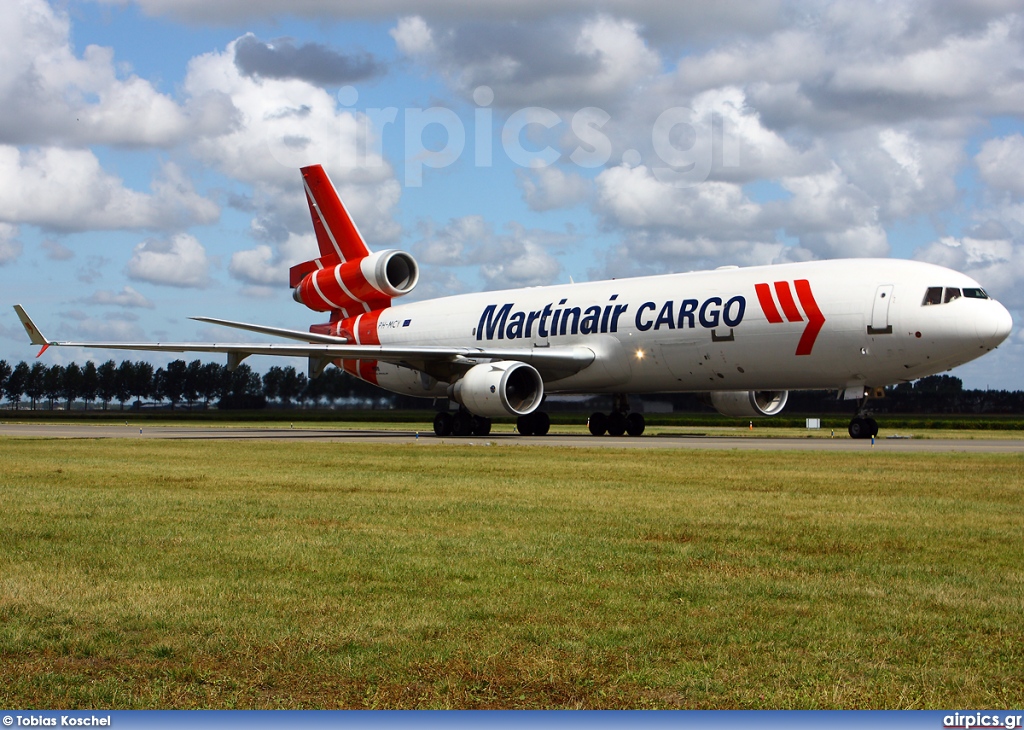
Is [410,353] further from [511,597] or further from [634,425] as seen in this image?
[511,597]

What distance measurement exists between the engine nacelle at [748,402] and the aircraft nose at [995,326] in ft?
28.3

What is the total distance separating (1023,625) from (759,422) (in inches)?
1731

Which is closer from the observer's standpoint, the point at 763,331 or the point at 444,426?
the point at 763,331

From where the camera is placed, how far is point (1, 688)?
4422 millimetres

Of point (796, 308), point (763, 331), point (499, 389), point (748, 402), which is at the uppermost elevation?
point (796, 308)

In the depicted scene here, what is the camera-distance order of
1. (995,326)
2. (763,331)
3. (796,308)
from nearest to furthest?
1. (995,326)
2. (796,308)
3. (763,331)

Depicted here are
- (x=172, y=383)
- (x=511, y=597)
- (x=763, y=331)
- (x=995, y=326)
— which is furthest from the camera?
(x=172, y=383)

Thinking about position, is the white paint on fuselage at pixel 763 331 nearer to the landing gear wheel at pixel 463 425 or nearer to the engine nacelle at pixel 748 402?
the landing gear wheel at pixel 463 425

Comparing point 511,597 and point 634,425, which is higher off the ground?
point 634,425

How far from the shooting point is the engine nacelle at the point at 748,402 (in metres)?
33.1

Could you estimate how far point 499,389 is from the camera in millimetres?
29188

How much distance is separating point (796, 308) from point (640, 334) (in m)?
4.96

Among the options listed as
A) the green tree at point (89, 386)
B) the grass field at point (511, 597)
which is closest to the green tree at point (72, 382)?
the green tree at point (89, 386)

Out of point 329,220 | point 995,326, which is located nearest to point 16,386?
point 329,220
